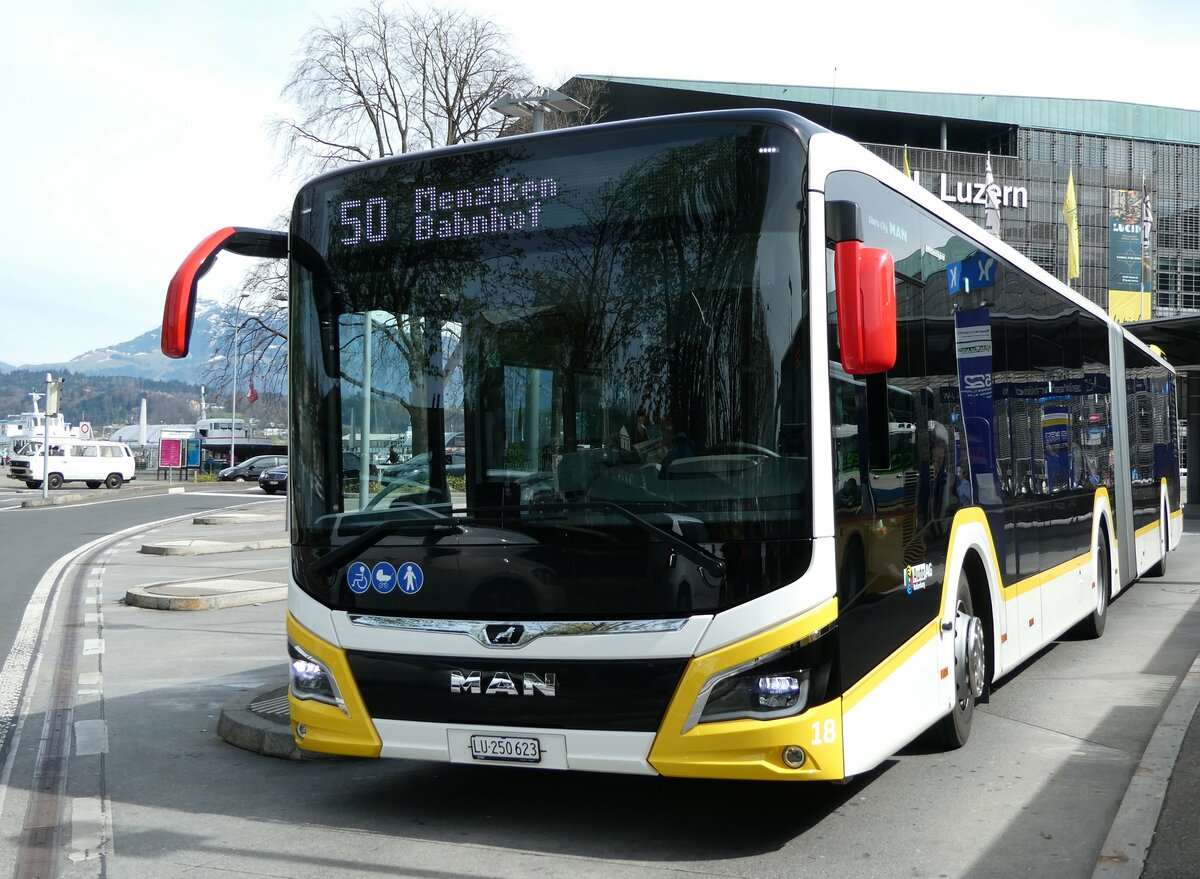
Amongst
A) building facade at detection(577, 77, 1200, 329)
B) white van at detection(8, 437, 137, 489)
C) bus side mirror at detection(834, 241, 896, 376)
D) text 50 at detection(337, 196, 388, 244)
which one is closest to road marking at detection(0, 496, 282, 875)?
text 50 at detection(337, 196, 388, 244)

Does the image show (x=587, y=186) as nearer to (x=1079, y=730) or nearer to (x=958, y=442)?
(x=958, y=442)

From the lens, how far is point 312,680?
18.9ft

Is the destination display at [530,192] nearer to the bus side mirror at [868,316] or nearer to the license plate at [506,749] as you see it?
the bus side mirror at [868,316]

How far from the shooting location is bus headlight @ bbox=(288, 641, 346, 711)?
567 cm

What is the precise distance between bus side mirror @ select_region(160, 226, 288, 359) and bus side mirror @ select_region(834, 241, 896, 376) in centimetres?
260

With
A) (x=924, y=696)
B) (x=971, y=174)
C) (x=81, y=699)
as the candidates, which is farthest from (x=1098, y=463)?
(x=971, y=174)

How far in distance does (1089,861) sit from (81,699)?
720 cm

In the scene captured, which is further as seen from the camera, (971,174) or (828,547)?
(971,174)

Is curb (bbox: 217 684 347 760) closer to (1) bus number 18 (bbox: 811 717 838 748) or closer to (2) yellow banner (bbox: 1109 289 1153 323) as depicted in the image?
(1) bus number 18 (bbox: 811 717 838 748)

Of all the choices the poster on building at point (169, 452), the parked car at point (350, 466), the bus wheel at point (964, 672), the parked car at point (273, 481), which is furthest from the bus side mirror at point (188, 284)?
the poster on building at point (169, 452)

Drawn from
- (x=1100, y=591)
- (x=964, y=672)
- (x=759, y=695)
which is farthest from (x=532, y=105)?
(x=759, y=695)

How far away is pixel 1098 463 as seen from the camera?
11094 mm

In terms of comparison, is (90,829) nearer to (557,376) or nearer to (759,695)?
(557,376)

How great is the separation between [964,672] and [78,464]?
54516mm
